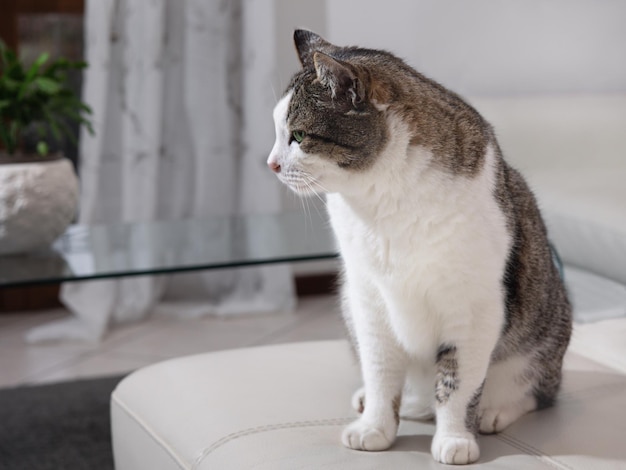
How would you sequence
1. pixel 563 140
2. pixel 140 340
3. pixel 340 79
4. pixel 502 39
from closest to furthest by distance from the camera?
pixel 340 79, pixel 563 140, pixel 502 39, pixel 140 340

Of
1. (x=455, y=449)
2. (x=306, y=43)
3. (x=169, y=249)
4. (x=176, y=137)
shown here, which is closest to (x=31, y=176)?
(x=169, y=249)

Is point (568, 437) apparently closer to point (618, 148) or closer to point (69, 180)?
point (618, 148)

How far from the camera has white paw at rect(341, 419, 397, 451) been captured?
1.03 meters

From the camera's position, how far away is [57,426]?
82.9 inches

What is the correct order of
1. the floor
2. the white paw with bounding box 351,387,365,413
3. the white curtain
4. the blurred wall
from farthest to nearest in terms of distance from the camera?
1. the white curtain
2. the floor
3. the blurred wall
4. the white paw with bounding box 351,387,365,413

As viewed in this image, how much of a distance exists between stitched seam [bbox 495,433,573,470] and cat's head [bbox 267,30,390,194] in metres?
0.37

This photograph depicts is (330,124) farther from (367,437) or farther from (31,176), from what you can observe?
(31,176)

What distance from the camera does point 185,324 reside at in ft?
9.91

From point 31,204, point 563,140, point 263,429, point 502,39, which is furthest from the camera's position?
point 502,39

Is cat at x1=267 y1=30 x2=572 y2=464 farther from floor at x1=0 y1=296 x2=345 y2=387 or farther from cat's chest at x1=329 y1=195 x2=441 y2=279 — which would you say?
floor at x1=0 y1=296 x2=345 y2=387

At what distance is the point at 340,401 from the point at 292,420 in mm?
100

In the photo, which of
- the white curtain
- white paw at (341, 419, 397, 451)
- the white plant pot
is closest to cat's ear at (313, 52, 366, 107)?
white paw at (341, 419, 397, 451)

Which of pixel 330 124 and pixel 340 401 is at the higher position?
pixel 330 124

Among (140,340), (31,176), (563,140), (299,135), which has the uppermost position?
(299,135)
